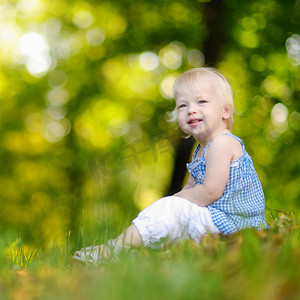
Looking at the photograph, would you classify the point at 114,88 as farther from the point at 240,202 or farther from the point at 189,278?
the point at 189,278

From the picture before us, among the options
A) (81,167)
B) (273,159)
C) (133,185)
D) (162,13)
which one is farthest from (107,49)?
(133,185)

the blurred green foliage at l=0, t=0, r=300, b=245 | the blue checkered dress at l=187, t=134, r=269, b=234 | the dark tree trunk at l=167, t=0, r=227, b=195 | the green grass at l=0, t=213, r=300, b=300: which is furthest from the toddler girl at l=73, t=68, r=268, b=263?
the dark tree trunk at l=167, t=0, r=227, b=195

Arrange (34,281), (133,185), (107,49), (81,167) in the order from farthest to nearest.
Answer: (81,167), (107,49), (133,185), (34,281)

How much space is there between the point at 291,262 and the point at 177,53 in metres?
9.00

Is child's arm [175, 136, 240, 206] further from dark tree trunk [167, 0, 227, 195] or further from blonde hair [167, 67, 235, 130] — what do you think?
dark tree trunk [167, 0, 227, 195]

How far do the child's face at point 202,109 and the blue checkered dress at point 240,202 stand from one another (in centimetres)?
15

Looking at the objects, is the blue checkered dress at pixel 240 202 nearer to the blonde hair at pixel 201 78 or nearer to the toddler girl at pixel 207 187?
the toddler girl at pixel 207 187

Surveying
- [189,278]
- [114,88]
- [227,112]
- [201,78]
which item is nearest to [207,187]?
[227,112]

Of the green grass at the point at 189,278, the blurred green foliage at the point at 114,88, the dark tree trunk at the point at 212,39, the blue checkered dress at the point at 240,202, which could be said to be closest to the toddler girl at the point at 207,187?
the blue checkered dress at the point at 240,202

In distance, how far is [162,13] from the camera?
30.8 ft

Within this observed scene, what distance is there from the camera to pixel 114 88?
12.2 metres

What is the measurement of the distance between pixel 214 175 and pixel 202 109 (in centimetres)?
54

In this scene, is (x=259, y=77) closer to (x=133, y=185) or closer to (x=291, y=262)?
(x=133, y=185)

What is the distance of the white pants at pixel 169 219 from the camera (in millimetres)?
2666
